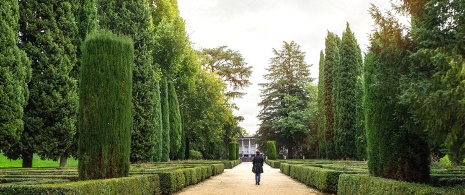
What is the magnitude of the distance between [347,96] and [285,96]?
1550cm

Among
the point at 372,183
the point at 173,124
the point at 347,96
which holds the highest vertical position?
the point at 347,96

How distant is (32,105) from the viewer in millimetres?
15609

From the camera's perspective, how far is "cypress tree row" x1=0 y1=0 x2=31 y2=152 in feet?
43.7

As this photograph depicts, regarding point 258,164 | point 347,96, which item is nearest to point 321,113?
point 347,96

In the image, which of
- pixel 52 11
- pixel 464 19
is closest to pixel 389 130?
pixel 464 19

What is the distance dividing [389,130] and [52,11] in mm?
13489

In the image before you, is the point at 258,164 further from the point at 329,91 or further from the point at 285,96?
the point at 285,96

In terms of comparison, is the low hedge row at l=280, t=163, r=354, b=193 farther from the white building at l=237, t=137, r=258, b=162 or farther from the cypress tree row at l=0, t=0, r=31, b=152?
the white building at l=237, t=137, r=258, b=162

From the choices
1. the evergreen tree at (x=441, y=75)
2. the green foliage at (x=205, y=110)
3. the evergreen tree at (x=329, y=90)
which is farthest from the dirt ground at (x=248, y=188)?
the green foliage at (x=205, y=110)

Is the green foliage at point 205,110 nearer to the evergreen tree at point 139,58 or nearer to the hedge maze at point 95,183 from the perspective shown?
the evergreen tree at point 139,58

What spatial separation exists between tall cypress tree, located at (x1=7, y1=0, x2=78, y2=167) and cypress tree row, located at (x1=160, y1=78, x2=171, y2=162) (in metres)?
11.1

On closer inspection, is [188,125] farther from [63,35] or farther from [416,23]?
[416,23]

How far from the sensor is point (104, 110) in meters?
8.70

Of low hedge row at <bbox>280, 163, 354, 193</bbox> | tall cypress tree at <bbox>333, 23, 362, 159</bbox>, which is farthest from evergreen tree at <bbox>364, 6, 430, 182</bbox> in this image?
tall cypress tree at <bbox>333, 23, 362, 159</bbox>
